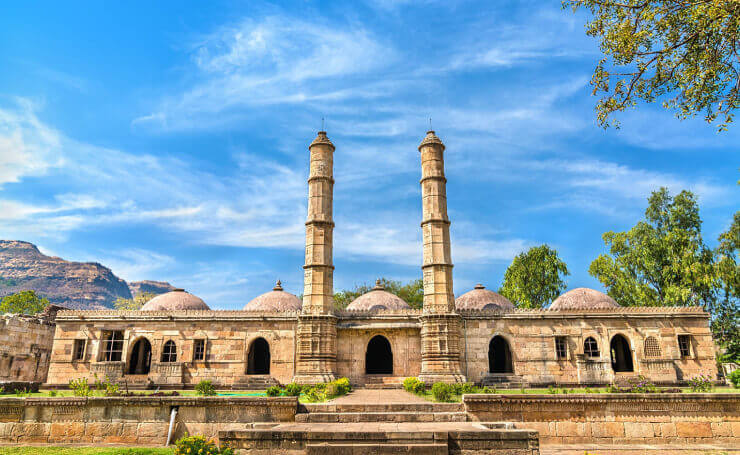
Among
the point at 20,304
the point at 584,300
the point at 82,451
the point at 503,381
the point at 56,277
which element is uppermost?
the point at 56,277

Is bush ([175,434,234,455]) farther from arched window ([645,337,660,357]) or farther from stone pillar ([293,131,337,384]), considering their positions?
arched window ([645,337,660,357])

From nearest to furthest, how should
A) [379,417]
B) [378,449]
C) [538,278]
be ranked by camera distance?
[378,449] → [379,417] → [538,278]

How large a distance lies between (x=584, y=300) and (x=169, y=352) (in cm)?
1916

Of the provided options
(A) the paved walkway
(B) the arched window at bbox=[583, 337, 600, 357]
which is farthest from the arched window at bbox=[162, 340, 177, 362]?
(B) the arched window at bbox=[583, 337, 600, 357]

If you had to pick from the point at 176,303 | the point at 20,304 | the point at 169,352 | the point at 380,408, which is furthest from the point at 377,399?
the point at 20,304

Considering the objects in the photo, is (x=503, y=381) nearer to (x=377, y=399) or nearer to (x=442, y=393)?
(x=442, y=393)

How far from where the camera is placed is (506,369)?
1988 centimetres

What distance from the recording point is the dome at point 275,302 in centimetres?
2350

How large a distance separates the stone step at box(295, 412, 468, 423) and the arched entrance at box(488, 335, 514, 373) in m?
9.63

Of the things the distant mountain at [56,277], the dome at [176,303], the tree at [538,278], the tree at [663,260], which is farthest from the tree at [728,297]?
the distant mountain at [56,277]

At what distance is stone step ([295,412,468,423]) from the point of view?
10.6 m

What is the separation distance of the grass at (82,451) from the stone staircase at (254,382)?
8.20 meters

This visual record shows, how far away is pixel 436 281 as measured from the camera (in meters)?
19.1

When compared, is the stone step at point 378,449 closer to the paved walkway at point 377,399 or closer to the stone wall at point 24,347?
the paved walkway at point 377,399
